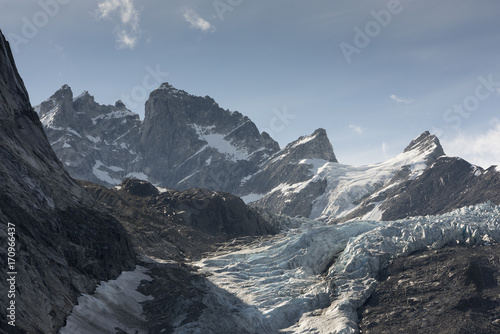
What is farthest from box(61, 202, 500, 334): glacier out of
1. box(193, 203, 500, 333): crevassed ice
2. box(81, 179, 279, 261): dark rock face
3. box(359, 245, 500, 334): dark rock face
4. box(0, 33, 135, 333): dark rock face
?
box(81, 179, 279, 261): dark rock face

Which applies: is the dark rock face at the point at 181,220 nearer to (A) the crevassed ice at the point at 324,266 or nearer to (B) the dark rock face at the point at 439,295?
(A) the crevassed ice at the point at 324,266

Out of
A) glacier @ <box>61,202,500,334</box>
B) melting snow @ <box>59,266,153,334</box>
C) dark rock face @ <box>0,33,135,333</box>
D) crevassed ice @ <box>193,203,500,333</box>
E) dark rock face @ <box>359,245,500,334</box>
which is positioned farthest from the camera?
crevassed ice @ <box>193,203,500,333</box>

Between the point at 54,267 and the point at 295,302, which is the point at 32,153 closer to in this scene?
the point at 54,267

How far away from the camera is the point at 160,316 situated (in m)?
95.1

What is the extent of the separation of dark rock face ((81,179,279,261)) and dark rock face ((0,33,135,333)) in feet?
73.0

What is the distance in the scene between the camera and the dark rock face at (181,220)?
466ft

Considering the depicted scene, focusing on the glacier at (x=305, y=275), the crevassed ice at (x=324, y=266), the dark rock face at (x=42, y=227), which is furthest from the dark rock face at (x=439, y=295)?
the dark rock face at (x=42, y=227)

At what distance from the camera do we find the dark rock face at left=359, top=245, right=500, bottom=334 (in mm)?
91000

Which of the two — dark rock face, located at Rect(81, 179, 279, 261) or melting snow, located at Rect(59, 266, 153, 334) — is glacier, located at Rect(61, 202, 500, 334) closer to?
melting snow, located at Rect(59, 266, 153, 334)

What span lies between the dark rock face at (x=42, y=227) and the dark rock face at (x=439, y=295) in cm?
5218

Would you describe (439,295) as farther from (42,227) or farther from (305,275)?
(42,227)

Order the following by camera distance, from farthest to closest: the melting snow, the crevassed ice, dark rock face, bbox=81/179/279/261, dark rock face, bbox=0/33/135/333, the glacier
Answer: dark rock face, bbox=81/179/279/261, the crevassed ice, the glacier, the melting snow, dark rock face, bbox=0/33/135/333

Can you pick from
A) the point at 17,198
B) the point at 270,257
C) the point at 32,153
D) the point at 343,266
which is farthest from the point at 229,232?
the point at 17,198

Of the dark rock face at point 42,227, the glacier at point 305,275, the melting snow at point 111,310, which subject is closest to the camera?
the dark rock face at point 42,227
